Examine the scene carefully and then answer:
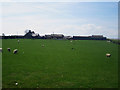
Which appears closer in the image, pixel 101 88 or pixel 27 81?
pixel 101 88

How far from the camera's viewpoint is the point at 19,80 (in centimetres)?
1091

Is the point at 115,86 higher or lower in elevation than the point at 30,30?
lower

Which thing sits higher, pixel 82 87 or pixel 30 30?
pixel 30 30

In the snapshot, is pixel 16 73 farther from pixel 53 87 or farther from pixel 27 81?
pixel 53 87

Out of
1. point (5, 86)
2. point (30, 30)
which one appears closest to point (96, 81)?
point (5, 86)

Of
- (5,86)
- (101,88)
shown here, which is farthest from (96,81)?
(5,86)

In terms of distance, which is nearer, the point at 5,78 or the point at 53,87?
the point at 53,87

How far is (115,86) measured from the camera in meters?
10.5

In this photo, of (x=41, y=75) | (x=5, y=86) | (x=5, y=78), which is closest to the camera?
(x=5, y=86)

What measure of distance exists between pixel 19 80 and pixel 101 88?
583 cm

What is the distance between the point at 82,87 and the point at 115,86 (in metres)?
2.47

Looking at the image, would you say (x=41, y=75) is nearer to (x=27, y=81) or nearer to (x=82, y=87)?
(x=27, y=81)

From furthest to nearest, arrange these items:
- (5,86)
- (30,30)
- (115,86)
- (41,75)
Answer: (30,30)
(41,75)
(115,86)
(5,86)

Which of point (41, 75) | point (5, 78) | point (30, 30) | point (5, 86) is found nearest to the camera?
point (5, 86)
